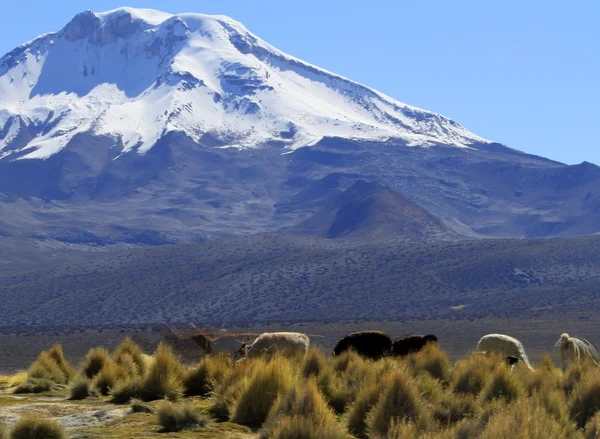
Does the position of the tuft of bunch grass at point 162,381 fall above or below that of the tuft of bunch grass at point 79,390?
above

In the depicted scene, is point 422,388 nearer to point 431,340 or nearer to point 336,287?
point 431,340

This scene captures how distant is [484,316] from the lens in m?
92.8

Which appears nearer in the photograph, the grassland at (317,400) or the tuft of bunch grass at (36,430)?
the grassland at (317,400)

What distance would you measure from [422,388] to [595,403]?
7.81ft

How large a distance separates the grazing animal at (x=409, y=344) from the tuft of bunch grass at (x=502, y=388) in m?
5.71

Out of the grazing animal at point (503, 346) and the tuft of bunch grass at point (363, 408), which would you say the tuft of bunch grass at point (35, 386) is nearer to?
the tuft of bunch grass at point (363, 408)

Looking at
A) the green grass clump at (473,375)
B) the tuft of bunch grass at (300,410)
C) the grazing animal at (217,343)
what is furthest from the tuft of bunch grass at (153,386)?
the green grass clump at (473,375)

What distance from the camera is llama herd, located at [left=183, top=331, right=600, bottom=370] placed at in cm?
2080

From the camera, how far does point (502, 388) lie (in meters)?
15.8

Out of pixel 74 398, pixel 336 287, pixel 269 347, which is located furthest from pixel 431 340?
pixel 336 287

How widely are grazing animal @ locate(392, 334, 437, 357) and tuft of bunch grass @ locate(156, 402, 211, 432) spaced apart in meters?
7.48

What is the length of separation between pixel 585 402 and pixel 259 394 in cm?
415

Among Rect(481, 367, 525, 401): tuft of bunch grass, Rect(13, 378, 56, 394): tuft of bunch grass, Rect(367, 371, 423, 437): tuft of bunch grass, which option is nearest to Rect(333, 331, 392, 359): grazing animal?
Rect(13, 378, 56, 394): tuft of bunch grass

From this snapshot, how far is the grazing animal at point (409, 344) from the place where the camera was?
21844 millimetres
